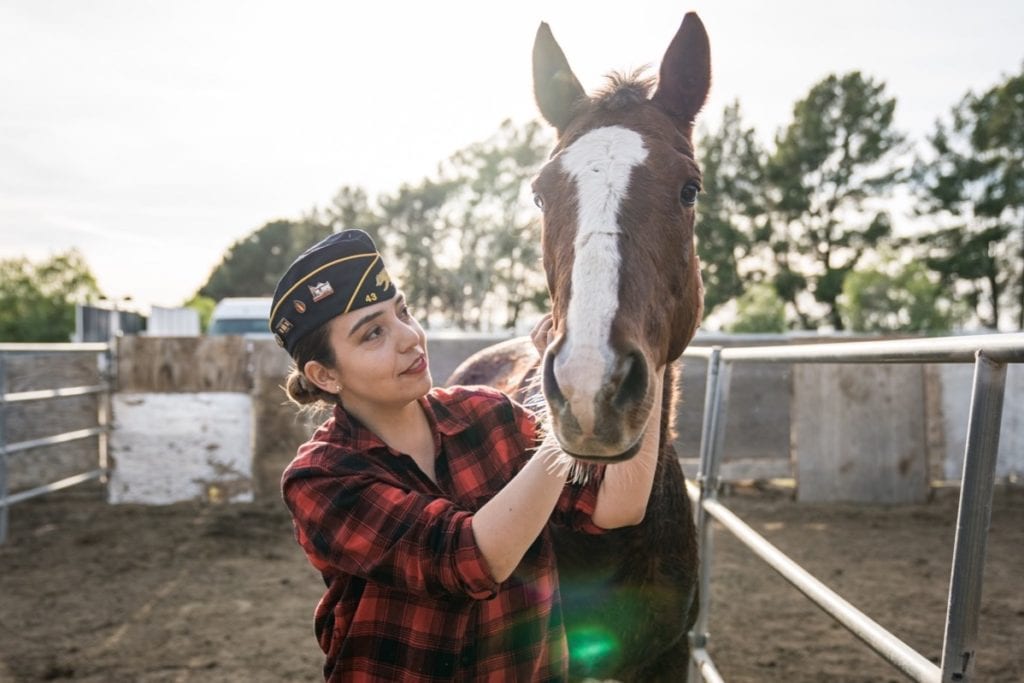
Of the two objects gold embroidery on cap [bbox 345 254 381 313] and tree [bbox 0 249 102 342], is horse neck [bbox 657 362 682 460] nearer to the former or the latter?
gold embroidery on cap [bbox 345 254 381 313]

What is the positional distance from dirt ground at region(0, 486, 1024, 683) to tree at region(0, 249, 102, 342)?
22.6m

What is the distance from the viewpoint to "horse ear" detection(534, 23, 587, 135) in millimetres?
2201

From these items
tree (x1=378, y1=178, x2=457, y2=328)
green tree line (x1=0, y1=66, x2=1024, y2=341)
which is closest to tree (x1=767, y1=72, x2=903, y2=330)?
green tree line (x1=0, y1=66, x2=1024, y2=341)

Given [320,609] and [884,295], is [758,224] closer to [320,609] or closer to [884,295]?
[884,295]

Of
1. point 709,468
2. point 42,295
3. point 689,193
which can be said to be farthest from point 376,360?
point 42,295

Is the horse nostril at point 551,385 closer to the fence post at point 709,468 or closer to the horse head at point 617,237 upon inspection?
the horse head at point 617,237

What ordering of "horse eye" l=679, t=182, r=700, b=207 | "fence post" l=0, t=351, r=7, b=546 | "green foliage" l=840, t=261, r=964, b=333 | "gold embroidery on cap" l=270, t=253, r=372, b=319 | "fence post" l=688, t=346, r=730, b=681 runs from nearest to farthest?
"gold embroidery on cap" l=270, t=253, r=372, b=319 < "horse eye" l=679, t=182, r=700, b=207 < "fence post" l=688, t=346, r=730, b=681 < "fence post" l=0, t=351, r=7, b=546 < "green foliage" l=840, t=261, r=964, b=333

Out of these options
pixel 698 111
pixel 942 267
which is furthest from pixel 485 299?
pixel 698 111

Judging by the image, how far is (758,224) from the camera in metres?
30.7

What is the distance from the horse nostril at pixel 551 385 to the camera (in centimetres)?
135

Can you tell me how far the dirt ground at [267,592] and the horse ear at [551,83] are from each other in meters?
3.15

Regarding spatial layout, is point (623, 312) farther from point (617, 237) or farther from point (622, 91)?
point (622, 91)

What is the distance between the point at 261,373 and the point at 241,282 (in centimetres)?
4128

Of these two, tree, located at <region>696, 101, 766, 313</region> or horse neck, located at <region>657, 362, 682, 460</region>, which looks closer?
horse neck, located at <region>657, 362, 682, 460</region>
